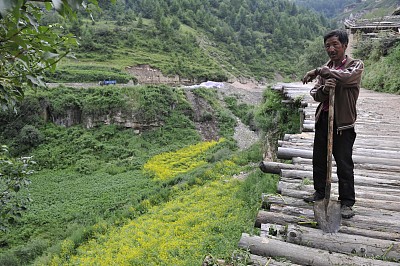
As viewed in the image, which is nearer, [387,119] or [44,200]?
[387,119]

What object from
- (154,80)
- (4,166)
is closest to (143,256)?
(4,166)

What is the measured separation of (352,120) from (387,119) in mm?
5188

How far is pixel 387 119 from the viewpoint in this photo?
713 centimetres

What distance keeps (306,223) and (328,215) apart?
215mm

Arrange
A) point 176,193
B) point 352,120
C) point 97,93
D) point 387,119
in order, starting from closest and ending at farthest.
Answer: point 352,120 < point 387,119 < point 176,193 < point 97,93

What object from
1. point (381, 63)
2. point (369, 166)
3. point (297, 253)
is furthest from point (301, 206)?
point (381, 63)

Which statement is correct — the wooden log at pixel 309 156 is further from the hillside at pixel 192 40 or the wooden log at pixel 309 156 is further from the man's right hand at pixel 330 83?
the hillside at pixel 192 40

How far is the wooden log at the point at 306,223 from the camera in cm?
270

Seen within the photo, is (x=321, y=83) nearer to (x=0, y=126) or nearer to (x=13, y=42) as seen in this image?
(x=13, y=42)

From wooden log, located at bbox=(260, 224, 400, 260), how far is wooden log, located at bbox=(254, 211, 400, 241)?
7 cm

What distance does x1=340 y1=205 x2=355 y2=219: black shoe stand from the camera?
2.91 metres

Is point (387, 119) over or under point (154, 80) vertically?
over

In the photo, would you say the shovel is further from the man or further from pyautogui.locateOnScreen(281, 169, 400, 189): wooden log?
pyautogui.locateOnScreen(281, 169, 400, 189): wooden log

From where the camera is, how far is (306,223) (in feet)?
9.39
